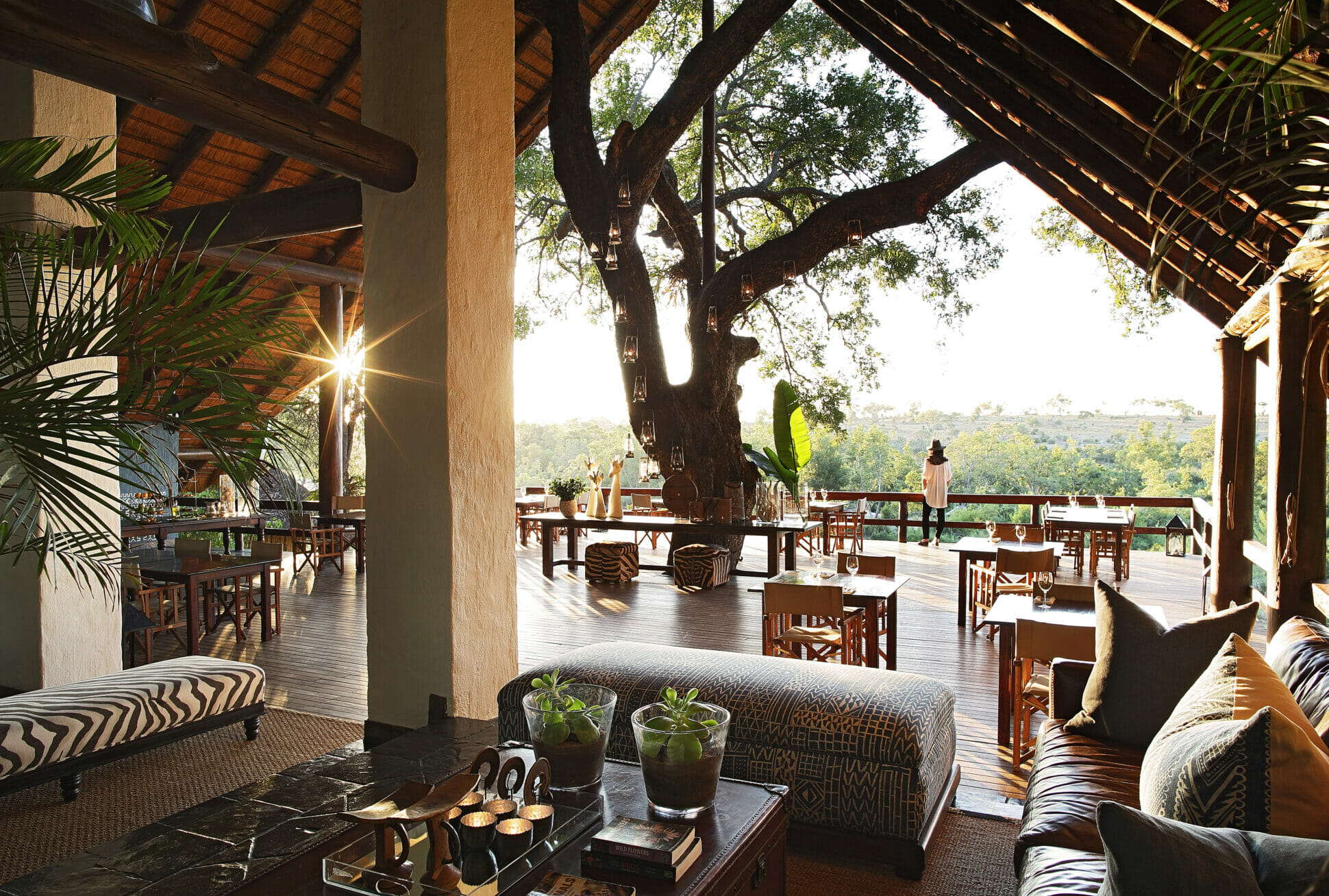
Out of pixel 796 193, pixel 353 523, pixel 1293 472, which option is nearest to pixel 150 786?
pixel 1293 472

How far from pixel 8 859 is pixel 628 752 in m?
2.45

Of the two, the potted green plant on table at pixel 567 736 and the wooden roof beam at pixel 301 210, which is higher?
the wooden roof beam at pixel 301 210

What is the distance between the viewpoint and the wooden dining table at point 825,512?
1166 cm

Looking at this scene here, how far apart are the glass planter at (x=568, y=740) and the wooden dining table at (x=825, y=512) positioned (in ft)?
31.3

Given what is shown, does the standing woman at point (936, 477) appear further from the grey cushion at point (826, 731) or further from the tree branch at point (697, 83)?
the grey cushion at point (826, 731)

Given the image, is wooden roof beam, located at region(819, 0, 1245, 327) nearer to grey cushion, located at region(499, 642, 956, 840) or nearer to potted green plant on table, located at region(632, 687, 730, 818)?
grey cushion, located at region(499, 642, 956, 840)

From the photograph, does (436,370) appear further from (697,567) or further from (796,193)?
(796,193)

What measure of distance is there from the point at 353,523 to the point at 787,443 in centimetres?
563

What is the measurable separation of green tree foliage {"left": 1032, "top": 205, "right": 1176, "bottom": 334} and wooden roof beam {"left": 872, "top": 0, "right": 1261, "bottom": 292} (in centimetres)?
405

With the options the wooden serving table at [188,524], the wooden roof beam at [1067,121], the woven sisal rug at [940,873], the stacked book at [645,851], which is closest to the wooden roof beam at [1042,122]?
the wooden roof beam at [1067,121]

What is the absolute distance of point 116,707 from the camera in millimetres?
3754

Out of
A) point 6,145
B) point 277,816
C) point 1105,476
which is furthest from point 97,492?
point 1105,476

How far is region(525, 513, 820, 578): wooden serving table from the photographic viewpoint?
27.9 ft

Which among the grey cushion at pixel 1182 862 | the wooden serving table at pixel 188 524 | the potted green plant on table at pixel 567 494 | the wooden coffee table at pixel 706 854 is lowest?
the wooden coffee table at pixel 706 854
